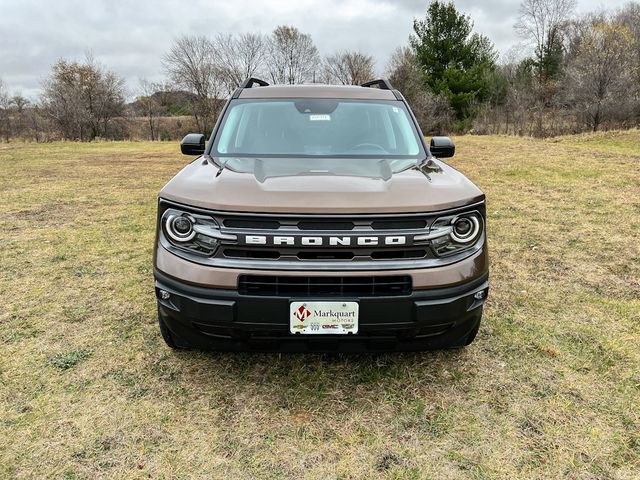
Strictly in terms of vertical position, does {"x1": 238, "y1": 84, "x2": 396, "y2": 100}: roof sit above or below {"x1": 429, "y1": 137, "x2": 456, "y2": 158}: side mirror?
above

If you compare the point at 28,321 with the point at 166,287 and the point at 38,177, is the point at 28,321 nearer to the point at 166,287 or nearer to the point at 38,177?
the point at 166,287

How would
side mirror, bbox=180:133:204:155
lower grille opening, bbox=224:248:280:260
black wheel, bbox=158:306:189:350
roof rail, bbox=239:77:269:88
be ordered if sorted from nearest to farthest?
lower grille opening, bbox=224:248:280:260 → black wheel, bbox=158:306:189:350 → side mirror, bbox=180:133:204:155 → roof rail, bbox=239:77:269:88

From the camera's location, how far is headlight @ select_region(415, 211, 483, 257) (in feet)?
7.30

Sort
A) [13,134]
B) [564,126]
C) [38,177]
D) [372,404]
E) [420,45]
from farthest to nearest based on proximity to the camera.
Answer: [420,45]
[13,134]
[564,126]
[38,177]
[372,404]

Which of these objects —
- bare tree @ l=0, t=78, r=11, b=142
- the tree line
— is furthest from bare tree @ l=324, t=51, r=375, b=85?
bare tree @ l=0, t=78, r=11, b=142

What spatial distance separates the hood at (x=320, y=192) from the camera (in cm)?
214

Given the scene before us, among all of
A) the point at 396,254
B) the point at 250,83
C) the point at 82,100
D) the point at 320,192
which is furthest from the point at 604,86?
the point at 82,100

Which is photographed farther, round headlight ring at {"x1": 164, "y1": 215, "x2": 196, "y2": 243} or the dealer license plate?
round headlight ring at {"x1": 164, "y1": 215, "x2": 196, "y2": 243}

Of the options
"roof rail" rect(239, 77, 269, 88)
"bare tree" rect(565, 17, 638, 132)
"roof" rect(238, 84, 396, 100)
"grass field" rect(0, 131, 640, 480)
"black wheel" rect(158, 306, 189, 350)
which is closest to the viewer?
"grass field" rect(0, 131, 640, 480)

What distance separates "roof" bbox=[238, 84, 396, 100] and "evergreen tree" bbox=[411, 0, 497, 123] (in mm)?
30115

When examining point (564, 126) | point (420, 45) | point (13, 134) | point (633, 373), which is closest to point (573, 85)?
point (564, 126)

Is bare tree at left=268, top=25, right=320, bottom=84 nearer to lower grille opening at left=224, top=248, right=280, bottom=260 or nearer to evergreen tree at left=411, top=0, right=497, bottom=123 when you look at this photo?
evergreen tree at left=411, top=0, right=497, bottom=123

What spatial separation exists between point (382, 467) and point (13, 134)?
3540 centimetres

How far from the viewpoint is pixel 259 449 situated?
2.14 m
